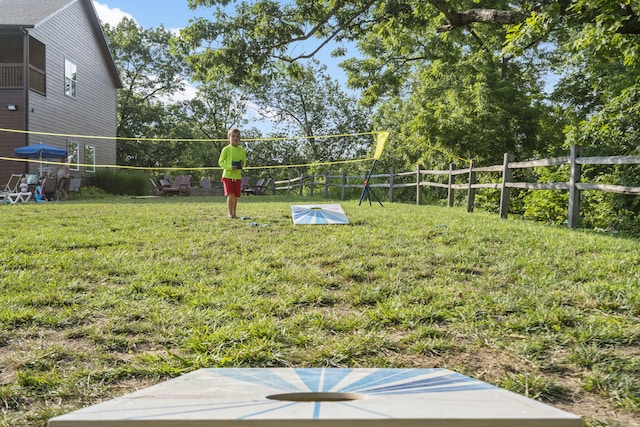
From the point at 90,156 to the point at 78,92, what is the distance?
2.93 metres

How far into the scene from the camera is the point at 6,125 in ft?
57.9

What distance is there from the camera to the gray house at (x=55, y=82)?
57.7ft

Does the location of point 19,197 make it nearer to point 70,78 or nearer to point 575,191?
point 70,78

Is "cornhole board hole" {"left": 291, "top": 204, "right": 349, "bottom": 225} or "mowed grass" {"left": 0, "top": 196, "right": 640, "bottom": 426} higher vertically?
"cornhole board hole" {"left": 291, "top": 204, "right": 349, "bottom": 225}

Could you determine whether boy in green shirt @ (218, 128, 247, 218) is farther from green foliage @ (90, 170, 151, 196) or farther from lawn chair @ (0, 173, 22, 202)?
green foliage @ (90, 170, 151, 196)

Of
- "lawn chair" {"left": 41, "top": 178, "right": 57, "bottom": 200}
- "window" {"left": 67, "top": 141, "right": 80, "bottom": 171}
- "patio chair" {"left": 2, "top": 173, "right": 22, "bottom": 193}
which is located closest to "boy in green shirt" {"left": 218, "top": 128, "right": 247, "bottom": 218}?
"lawn chair" {"left": 41, "top": 178, "right": 57, "bottom": 200}

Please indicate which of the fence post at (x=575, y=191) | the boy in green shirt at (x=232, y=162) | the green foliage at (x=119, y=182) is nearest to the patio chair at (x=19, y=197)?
the green foliage at (x=119, y=182)

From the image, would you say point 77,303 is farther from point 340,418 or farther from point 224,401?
point 340,418

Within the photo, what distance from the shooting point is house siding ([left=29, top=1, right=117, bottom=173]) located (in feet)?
62.3

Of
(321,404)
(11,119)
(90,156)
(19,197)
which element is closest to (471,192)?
(321,404)

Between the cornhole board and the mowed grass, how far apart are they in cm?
89

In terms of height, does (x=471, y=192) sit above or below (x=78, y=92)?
below

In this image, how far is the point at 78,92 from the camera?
22.1 m

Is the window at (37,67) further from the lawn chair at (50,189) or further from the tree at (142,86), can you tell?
the tree at (142,86)
